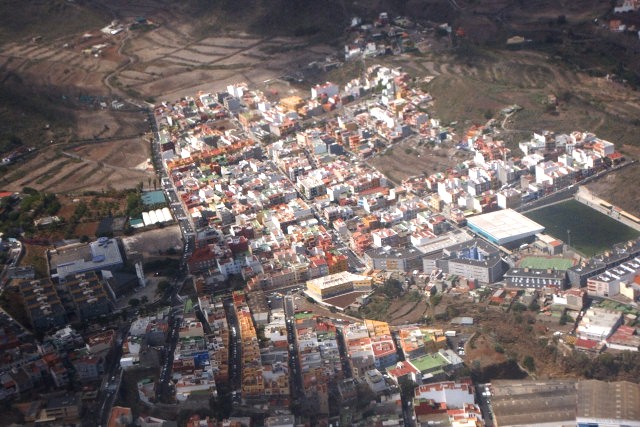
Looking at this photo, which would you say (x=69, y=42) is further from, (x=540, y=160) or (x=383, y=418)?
(x=383, y=418)

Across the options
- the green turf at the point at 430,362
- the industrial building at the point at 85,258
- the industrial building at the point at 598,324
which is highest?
the industrial building at the point at 85,258

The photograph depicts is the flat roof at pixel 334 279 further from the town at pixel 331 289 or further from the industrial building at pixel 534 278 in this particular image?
the industrial building at pixel 534 278

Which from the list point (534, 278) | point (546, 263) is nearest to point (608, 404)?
point (534, 278)

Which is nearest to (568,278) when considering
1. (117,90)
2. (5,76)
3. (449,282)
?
(449,282)

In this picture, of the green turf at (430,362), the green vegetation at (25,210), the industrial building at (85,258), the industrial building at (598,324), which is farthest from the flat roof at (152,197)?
the industrial building at (598,324)

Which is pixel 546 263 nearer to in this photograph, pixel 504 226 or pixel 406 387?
pixel 504 226

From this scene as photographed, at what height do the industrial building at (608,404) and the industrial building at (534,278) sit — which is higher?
the industrial building at (608,404)

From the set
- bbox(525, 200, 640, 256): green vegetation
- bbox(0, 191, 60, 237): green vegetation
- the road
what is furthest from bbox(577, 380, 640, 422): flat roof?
bbox(0, 191, 60, 237): green vegetation
